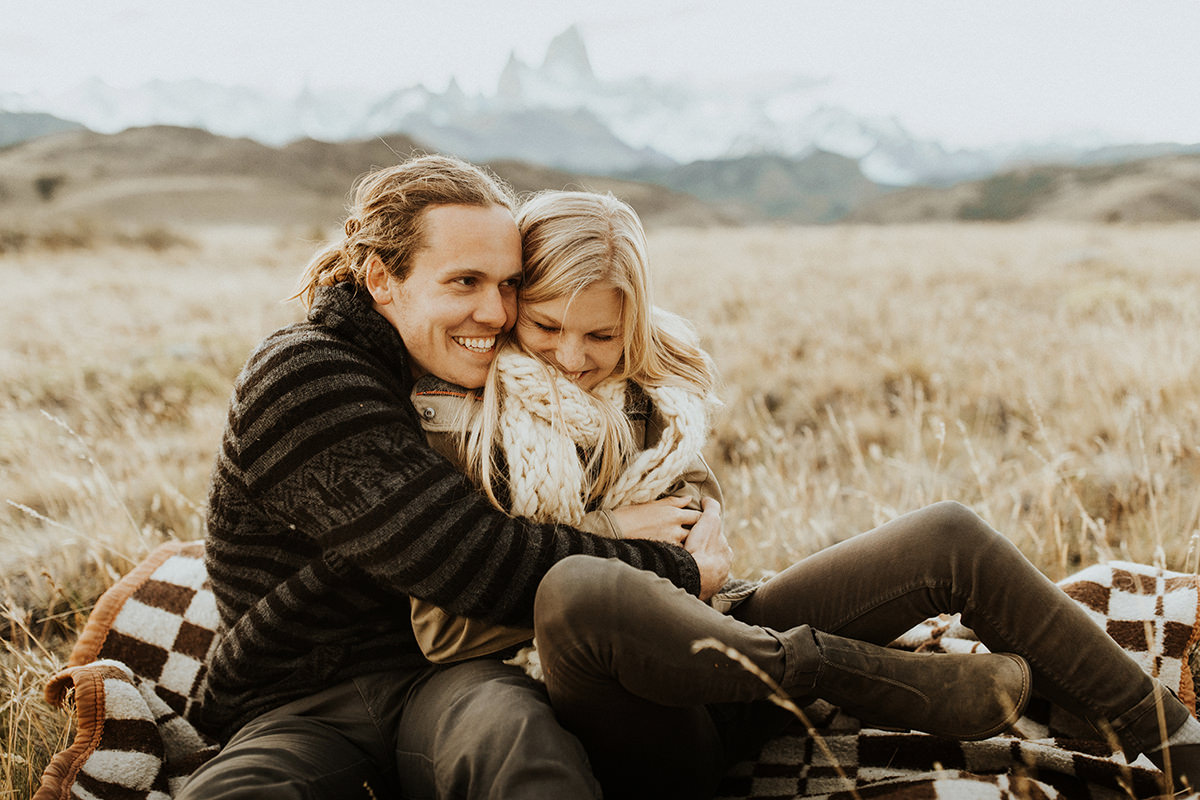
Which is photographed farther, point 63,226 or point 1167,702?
point 63,226

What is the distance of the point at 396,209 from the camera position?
2396 millimetres

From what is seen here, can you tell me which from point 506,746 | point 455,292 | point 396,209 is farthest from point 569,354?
point 506,746

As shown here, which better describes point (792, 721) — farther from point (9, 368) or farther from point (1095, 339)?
point (9, 368)

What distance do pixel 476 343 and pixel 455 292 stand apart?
7.3 inches

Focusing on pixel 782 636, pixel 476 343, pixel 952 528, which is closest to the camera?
pixel 782 636

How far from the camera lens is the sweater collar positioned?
2.26 m

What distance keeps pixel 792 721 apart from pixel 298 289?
7.14ft

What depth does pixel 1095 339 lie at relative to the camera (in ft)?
20.3

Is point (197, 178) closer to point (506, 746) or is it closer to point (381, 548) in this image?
point (381, 548)

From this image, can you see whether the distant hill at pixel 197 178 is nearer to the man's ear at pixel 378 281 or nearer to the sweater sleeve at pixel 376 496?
the man's ear at pixel 378 281

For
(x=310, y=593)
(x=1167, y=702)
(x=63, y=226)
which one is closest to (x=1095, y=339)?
(x=1167, y=702)

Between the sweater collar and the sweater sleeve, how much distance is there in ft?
0.62

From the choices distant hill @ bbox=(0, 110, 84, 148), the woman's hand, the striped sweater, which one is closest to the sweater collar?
the striped sweater

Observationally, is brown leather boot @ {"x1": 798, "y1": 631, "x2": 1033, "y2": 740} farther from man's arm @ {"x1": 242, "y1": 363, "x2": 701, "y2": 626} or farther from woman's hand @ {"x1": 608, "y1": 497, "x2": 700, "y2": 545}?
man's arm @ {"x1": 242, "y1": 363, "x2": 701, "y2": 626}
